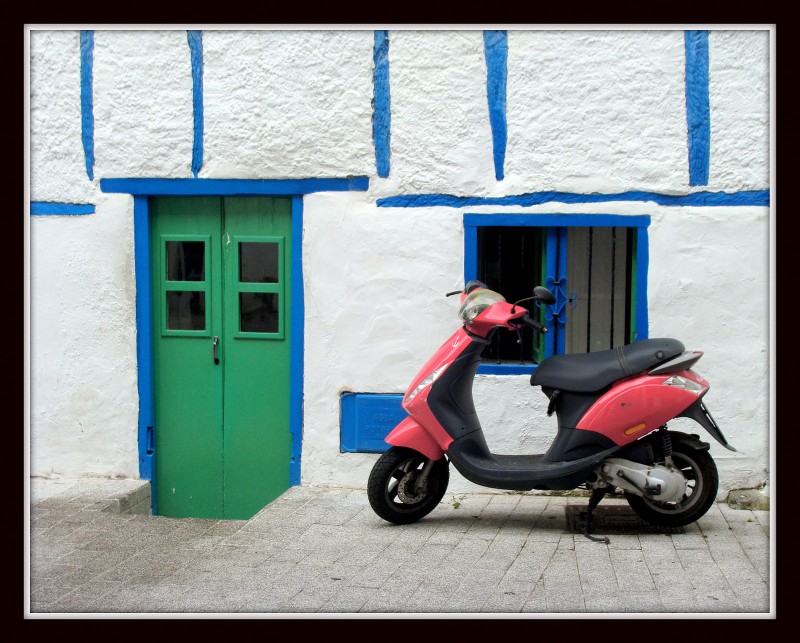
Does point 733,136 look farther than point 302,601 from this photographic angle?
Yes

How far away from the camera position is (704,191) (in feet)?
22.6

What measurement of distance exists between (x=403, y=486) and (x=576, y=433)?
109cm

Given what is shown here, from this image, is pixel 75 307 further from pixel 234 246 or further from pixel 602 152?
pixel 602 152

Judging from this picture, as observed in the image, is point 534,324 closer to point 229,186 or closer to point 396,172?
point 396,172

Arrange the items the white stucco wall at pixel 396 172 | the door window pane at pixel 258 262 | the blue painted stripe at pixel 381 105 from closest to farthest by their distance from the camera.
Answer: the white stucco wall at pixel 396 172 < the blue painted stripe at pixel 381 105 < the door window pane at pixel 258 262

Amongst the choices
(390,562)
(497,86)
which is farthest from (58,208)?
(390,562)

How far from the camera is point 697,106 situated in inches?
269

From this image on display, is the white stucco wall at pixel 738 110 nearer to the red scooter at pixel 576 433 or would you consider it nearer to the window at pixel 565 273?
the window at pixel 565 273

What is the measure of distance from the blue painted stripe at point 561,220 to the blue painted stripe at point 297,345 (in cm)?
119

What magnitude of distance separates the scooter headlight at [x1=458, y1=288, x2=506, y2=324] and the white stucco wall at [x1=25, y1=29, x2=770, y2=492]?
2.95 feet

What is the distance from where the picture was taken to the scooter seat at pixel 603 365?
5875 millimetres

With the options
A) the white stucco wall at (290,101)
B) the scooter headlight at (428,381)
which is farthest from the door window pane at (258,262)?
the scooter headlight at (428,381)

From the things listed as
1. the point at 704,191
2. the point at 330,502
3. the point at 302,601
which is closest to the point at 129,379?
the point at 330,502

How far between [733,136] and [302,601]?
4.11m
